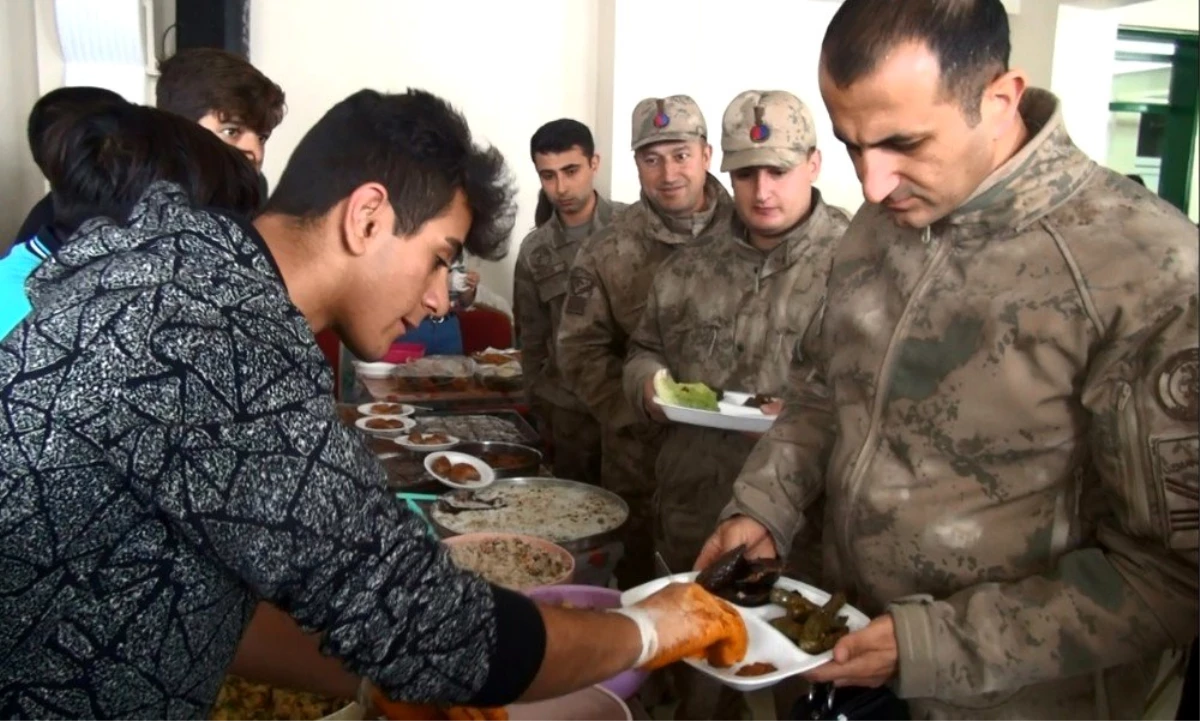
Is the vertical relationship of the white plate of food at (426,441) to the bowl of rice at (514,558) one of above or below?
below

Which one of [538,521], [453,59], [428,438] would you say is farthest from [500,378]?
[453,59]

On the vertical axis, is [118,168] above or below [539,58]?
below

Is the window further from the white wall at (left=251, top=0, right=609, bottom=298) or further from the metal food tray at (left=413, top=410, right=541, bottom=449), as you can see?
the white wall at (left=251, top=0, right=609, bottom=298)

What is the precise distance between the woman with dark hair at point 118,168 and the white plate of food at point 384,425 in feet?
3.64

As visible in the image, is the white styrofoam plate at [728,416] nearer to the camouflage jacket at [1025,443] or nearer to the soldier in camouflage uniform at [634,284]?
the camouflage jacket at [1025,443]

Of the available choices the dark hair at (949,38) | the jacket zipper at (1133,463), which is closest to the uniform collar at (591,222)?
the dark hair at (949,38)

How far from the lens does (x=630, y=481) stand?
2.78 metres

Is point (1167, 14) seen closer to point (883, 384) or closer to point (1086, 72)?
point (1086, 72)

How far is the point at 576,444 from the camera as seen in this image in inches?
128

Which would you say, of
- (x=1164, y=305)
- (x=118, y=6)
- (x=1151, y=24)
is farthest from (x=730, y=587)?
(x=118, y=6)

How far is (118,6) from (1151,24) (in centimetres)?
397

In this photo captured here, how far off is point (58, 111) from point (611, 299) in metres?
1.48

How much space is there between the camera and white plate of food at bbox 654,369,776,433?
6.04 ft

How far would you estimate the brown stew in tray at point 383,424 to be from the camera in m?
2.64
